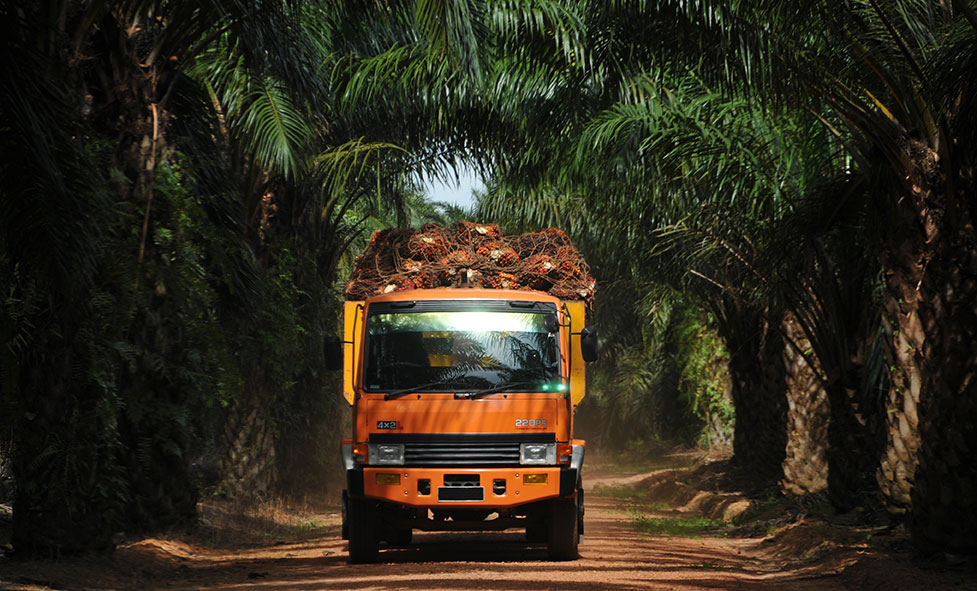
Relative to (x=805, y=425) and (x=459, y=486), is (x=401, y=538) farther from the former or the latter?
(x=805, y=425)

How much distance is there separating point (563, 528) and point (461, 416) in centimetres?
147

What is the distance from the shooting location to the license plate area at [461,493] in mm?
10344

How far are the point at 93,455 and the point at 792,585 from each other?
6039 millimetres

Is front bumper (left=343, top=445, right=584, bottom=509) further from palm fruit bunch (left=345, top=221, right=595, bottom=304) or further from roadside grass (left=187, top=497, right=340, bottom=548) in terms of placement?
roadside grass (left=187, top=497, right=340, bottom=548)

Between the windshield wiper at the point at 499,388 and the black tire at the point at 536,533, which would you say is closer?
the windshield wiper at the point at 499,388

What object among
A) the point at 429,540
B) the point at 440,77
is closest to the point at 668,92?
the point at 440,77

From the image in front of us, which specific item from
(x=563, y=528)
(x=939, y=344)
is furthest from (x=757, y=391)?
(x=939, y=344)

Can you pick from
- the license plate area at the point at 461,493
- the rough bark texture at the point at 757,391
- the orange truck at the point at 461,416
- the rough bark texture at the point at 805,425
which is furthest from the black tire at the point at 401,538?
the rough bark texture at the point at 757,391

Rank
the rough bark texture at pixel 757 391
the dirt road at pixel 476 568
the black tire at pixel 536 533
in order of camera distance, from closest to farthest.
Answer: the dirt road at pixel 476 568 < the black tire at pixel 536 533 < the rough bark texture at pixel 757 391

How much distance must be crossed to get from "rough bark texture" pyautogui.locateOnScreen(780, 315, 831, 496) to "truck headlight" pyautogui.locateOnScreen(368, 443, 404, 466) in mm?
6880

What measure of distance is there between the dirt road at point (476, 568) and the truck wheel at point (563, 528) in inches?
6.8

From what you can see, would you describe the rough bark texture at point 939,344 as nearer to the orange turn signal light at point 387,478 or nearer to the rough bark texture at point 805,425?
the orange turn signal light at point 387,478

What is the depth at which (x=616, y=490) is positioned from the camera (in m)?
24.8

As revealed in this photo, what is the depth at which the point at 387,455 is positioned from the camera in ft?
34.3
